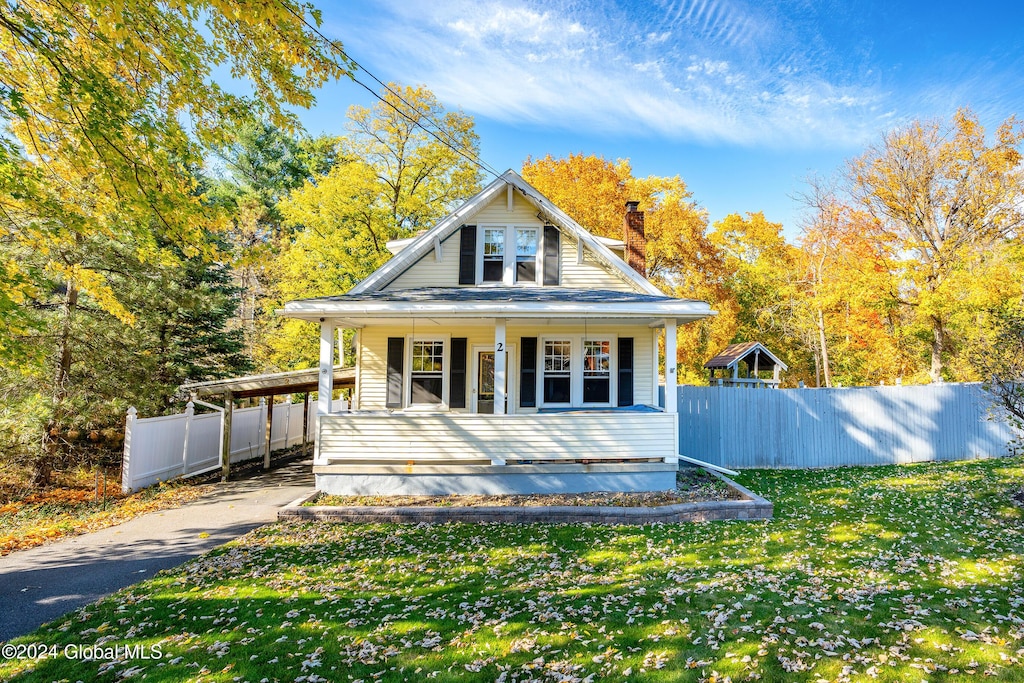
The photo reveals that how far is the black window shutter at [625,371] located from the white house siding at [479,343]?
0.70 feet

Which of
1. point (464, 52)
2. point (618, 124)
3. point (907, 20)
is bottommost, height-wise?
point (464, 52)

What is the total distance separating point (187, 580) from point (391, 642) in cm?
353

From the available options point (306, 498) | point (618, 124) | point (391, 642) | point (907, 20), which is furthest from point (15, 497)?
point (907, 20)

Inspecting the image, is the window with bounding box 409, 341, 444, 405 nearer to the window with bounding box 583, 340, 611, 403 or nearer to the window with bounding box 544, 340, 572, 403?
the window with bounding box 544, 340, 572, 403

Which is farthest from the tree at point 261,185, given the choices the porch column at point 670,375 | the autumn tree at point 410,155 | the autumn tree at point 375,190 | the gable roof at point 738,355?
the gable roof at point 738,355

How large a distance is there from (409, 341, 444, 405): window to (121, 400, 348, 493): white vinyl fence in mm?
1816

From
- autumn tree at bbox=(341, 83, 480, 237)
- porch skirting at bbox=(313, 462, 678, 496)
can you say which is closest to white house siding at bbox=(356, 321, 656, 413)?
porch skirting at bbox=(313, 462, 678, 496)

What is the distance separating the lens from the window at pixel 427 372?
12219 mm

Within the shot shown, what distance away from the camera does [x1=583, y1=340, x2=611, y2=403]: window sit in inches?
Result: 488

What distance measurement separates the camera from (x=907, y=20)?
11422mm

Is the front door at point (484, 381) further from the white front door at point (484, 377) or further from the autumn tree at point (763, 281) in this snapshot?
the autumn tree at point (763, 281)

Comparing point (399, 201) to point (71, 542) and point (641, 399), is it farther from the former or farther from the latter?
point (71, 542)

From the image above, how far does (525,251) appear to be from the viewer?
1277cm

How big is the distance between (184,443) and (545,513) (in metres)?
10.4
